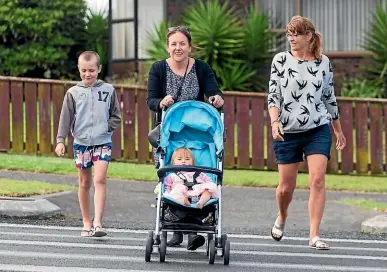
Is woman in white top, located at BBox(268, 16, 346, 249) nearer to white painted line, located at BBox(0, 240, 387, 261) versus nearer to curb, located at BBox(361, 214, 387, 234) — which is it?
white painted line, located at BBox(0, 240, 387, 261)

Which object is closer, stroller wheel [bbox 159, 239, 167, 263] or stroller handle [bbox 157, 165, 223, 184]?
stroller wheel [bbox 159, 239, 167, 263]

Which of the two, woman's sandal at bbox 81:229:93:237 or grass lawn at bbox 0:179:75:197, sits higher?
grass lawn at bbox 0:179:75:197

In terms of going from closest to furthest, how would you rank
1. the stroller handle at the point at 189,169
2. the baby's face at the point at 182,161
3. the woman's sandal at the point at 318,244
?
the stroller handle at the point at 189,169 → the baby's face at the point at 182,161 → the woman's sandal at the point at 318,244

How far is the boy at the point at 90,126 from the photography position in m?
11.0

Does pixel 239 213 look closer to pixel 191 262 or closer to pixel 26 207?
pixel 26 207

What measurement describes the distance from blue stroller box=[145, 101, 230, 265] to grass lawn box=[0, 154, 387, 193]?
6.68 m

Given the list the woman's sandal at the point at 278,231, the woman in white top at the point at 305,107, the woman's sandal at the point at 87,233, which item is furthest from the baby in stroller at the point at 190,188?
the woman's sandal at the point at 278,231

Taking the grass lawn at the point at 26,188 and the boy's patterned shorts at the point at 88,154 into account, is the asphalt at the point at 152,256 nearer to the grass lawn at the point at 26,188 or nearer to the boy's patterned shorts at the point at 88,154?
the boy's patterned shorts at the point at 88,154

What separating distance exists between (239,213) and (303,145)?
3183 millimetres

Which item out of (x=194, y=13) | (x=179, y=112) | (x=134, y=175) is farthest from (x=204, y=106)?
(x=194, y=13)

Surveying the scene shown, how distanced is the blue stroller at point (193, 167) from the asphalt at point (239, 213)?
2264mm

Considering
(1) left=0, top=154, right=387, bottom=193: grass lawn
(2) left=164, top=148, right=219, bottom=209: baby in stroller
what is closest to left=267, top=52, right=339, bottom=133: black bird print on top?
(2) left=164, top=148, right=219, bottom=209: baby in stroller

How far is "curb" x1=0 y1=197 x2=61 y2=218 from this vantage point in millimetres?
12445

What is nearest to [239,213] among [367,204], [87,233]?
[367,204]
